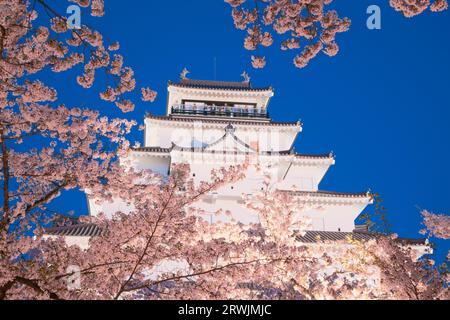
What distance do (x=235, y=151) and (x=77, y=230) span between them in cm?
921

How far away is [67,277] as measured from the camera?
6.84 meters

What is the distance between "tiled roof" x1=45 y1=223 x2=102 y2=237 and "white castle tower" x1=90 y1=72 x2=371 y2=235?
100 inches

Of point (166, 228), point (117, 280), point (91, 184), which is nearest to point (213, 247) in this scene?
point (166, 228)

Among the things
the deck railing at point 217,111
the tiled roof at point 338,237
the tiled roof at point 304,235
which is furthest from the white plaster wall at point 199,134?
the tiled roof at point 304,235

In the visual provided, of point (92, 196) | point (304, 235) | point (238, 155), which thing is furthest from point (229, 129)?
point (92, 196)

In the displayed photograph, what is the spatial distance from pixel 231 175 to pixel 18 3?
465 centimetres

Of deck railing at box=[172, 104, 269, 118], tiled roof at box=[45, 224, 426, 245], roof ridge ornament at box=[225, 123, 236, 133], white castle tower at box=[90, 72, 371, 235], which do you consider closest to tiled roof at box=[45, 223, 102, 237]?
tiled roof at box=[45, 224, 426, 245]

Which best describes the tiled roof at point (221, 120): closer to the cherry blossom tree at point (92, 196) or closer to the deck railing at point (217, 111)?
the deck railing at point (217, 111)

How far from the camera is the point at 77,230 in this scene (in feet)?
65.1

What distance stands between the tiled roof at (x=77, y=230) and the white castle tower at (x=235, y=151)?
2.54 meters

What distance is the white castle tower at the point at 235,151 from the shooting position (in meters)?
24.0

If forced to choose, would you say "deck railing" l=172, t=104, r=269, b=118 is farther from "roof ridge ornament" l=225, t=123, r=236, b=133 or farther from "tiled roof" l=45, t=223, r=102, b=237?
"tiled roof" l=45, t=223, r=102, b=237

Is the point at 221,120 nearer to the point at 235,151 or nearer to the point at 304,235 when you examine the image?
the point at 235,151
